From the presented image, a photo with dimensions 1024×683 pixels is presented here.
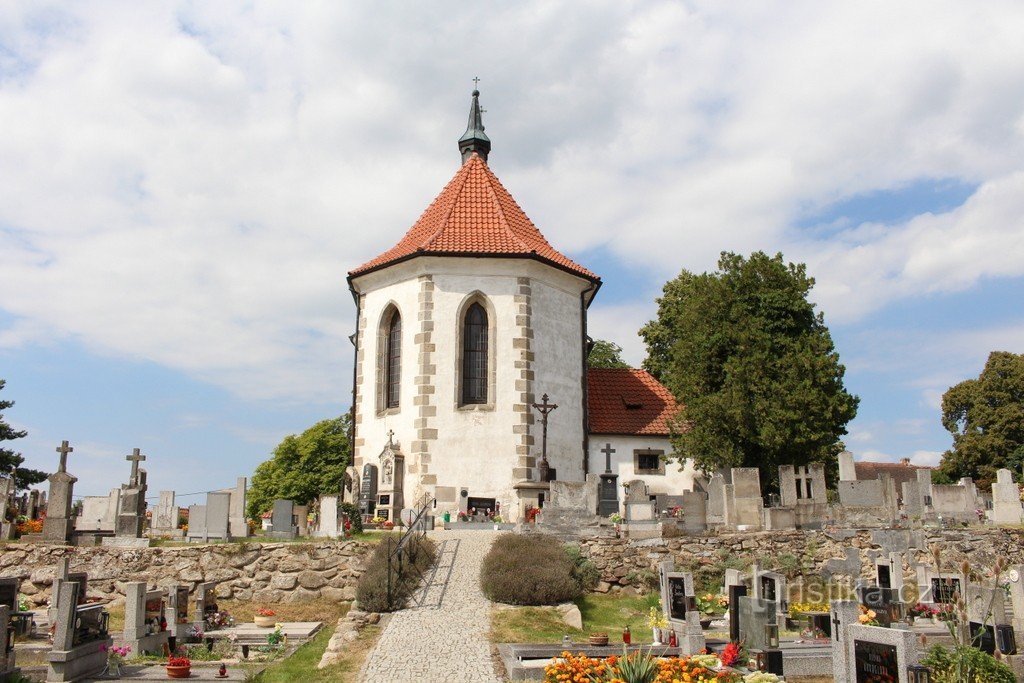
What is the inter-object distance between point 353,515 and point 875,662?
13.7m

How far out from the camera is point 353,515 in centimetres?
1991

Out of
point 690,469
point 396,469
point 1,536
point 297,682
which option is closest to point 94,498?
point 1,536

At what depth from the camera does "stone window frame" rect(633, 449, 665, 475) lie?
2667 centimetres

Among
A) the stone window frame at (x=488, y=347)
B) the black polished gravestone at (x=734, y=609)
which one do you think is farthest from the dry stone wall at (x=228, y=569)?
the black polished gravestone at (x=734, y=609)

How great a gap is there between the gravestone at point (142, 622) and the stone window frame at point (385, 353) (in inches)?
441

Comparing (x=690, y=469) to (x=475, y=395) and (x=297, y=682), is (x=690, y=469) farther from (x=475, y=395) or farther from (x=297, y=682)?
(x=297, y=682)

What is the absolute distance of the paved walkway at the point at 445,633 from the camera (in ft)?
37.2

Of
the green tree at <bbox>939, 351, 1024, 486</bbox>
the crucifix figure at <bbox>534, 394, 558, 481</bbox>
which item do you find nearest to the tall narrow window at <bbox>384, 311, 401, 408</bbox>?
the crucifix figure at <bbox>534, 394, 558, 481</bbox>

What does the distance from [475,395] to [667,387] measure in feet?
27.6

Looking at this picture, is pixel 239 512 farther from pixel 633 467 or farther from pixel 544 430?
pixel 633 467

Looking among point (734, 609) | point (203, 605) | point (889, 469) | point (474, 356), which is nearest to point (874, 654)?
point (734, 609)

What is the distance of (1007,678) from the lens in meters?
9.52

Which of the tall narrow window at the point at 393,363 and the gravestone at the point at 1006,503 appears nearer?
the gravestone at the point at 1006,503

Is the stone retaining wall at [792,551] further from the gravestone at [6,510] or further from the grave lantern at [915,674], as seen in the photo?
the gravestone at [6,510]
